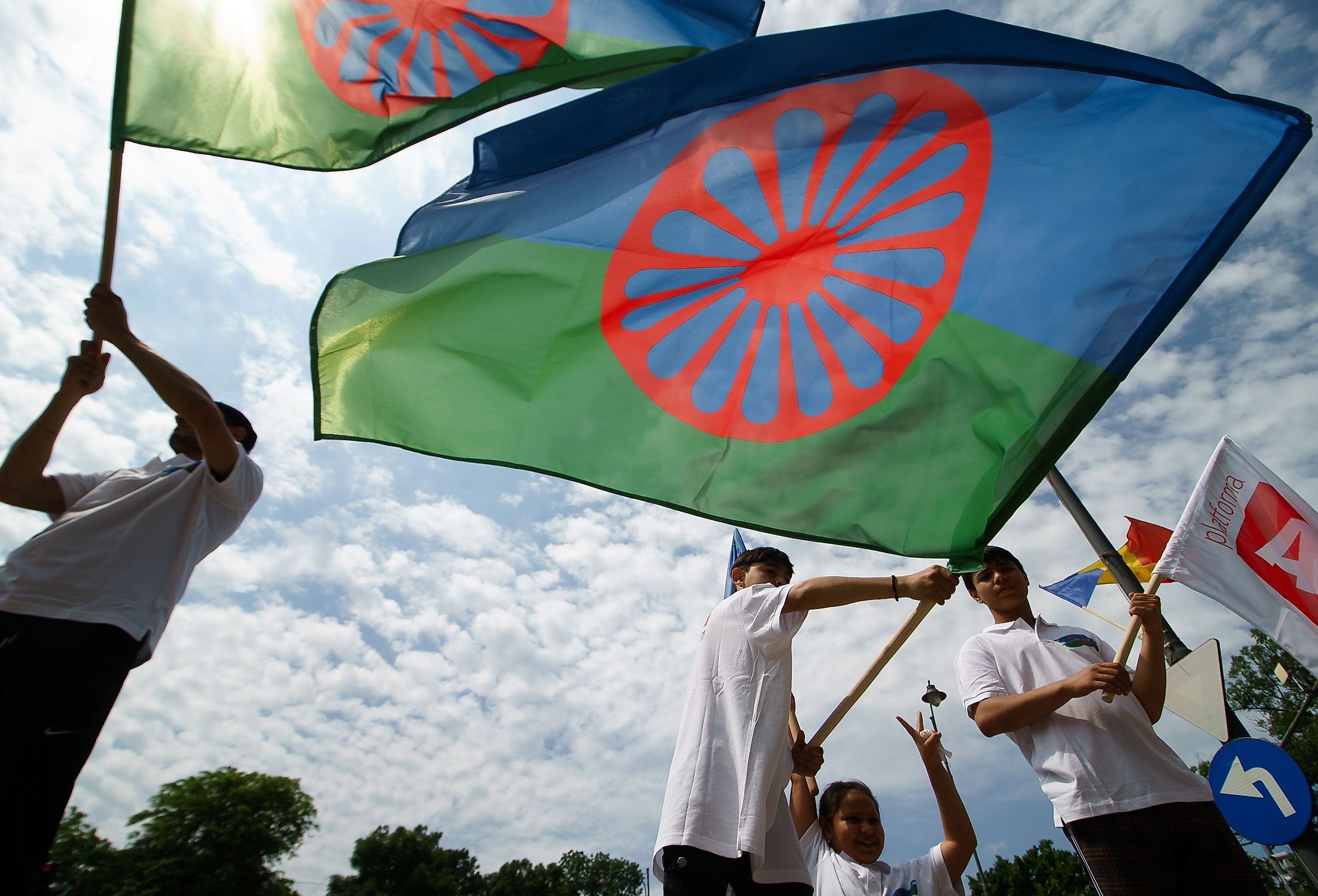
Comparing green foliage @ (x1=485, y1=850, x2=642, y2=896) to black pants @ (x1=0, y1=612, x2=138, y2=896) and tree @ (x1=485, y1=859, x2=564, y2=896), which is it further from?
black pants @ (x1=0, y1=612, x2=138, y2=896)

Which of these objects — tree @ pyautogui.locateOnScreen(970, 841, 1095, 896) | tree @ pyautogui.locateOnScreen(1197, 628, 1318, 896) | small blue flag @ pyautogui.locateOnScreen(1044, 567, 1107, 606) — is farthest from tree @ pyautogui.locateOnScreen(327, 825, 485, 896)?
small blue flag @ pyautogui.locateOnScreen(1044, 567, 1107, 606)

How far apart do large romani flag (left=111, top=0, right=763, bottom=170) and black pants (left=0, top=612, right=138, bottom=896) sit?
85.7 inches

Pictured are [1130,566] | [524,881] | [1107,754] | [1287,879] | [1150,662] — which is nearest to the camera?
[1107,754]

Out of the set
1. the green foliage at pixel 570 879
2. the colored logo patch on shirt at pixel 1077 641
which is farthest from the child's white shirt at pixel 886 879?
the green foliage at pixel 570 879

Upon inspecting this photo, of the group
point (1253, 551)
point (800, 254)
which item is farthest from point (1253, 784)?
point (800, 254)

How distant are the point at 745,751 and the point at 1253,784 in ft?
13.4

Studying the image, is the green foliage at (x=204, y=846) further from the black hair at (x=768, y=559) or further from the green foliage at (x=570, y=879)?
the black hair at (x=768, y=559)

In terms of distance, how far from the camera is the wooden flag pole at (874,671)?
9.58 feet

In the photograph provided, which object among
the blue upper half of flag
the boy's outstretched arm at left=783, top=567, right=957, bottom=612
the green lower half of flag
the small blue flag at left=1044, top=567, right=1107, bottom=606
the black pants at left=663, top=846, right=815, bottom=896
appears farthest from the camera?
the small blue flag at left=1044, top=567, right=1107, bottom=606

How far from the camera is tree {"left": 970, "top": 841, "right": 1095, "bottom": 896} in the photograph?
40.0m

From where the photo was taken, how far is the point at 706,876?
8.11 ft

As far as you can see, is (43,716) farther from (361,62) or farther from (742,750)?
(361,62)

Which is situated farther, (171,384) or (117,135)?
(117,135)

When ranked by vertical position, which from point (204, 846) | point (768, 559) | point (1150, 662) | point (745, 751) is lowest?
point (745, 751)
